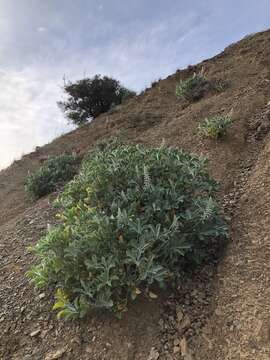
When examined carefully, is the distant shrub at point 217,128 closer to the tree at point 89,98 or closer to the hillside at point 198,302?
the hillside at point 198,302

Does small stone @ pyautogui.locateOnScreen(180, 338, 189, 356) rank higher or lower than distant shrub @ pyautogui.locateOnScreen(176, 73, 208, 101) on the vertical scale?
lower

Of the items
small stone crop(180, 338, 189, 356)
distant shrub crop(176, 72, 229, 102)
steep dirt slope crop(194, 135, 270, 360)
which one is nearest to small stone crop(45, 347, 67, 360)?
small stone crop(180, 338, 189, 356)

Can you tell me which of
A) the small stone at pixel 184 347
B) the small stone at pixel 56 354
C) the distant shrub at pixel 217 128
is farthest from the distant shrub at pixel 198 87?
the small stone at pixel 56 354

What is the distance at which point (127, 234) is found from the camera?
2967mm

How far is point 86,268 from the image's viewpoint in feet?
9.61

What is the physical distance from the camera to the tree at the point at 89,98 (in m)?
12.1

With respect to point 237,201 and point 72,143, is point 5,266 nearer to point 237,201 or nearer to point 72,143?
point 237,201

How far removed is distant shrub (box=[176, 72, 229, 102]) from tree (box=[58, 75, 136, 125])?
4396 millimetres

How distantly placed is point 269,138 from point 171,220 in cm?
218

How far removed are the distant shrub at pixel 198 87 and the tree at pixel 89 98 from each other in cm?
440

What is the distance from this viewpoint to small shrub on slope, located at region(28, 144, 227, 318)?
2793mm

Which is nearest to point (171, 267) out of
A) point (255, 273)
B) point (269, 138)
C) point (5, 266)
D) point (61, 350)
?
point (255, 273)

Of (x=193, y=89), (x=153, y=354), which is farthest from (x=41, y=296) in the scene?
(x=193, y=89)

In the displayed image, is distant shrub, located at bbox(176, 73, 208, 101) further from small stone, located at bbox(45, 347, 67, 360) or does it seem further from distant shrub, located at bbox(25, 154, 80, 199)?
small stone, located at bbox(45, 347, 67, 360)
